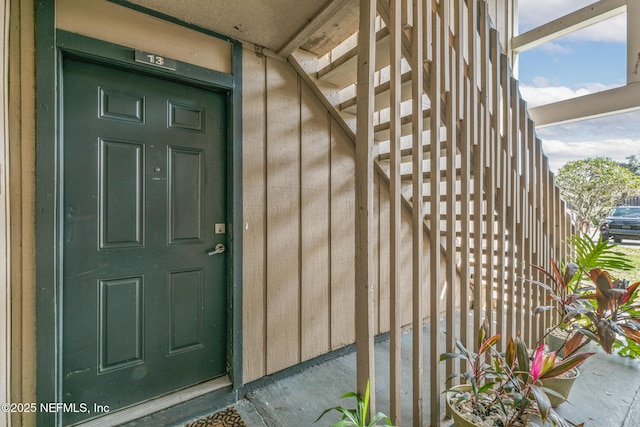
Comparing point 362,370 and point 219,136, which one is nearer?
point 362,370

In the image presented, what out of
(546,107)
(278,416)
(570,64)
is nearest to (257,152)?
(278,416)

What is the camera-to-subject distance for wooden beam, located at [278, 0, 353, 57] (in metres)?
1.48

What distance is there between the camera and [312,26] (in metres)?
1.64

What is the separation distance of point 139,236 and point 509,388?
2092mm

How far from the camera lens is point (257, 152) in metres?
1.89

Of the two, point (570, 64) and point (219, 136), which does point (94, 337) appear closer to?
point (219, 136)

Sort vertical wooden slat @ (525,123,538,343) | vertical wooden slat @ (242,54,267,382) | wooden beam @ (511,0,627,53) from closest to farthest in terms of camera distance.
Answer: vertical wooden slat @ (242,54,267,382) → vertical wooden slat @ (525,123,538,343) → wooden beam @ (511,0,627,53)

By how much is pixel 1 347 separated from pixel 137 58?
154cm

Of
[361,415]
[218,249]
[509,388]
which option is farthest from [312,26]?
[509,388]

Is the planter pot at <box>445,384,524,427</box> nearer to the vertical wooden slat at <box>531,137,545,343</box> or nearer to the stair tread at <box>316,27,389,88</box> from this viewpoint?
the vertical wooden slat at <box>531,137,545,343</box>

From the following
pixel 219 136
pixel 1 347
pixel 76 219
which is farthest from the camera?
pixel 219 136

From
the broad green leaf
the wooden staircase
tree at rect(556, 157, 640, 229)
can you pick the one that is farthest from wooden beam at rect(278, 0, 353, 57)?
tree at rect(556, 157, 640, 229)

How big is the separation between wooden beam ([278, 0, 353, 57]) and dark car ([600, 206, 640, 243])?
127 inches

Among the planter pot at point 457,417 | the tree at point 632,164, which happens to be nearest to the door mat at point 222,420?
the planter pot at point 457,417
